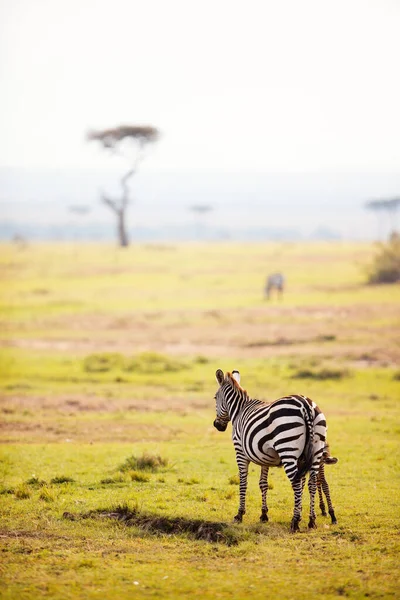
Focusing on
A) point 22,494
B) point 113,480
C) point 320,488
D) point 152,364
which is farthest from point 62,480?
point 152,364

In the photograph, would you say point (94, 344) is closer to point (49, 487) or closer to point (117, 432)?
point (117, 432)

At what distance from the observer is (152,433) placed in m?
17.7

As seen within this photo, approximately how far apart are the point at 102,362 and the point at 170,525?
16415mm

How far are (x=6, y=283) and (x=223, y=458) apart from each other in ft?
128

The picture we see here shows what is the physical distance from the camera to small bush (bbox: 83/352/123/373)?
25831 mm

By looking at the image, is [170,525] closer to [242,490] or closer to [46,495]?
[242,490]

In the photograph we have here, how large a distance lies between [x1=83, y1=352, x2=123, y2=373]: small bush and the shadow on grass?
48.0 feet

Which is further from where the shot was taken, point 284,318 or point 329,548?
point 284,318

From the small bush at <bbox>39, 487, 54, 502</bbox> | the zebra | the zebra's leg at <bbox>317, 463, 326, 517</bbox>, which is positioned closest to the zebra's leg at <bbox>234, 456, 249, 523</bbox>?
the zebra

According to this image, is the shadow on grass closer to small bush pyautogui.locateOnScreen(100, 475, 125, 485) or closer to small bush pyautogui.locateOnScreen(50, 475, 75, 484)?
small bush pyautogui.locateOnScreen(100, 475, 125, 485)

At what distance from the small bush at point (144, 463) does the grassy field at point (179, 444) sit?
0.02m

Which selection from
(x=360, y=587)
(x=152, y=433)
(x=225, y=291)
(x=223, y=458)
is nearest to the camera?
(x=360, y=587)

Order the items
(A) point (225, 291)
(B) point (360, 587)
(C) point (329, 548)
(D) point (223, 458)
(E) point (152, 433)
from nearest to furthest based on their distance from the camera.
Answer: (B) point (360, 587) → (C) point (329, 548) → (D) point (223, 458) → (E) point (152, 433) → (A) point (225, 291)

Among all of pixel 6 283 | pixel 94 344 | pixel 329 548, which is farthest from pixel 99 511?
pixel 6 283
